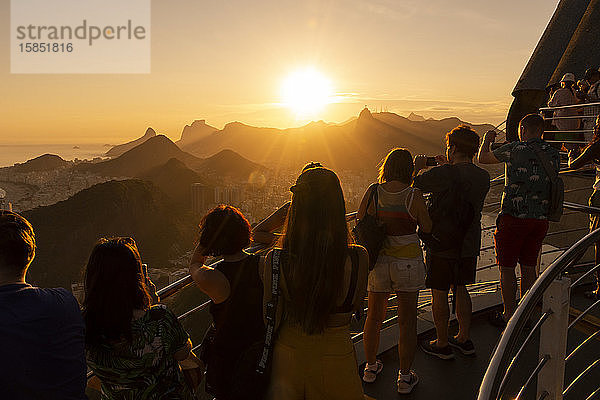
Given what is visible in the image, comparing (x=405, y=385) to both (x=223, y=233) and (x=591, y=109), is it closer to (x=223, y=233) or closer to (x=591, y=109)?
(x=223, y=233)

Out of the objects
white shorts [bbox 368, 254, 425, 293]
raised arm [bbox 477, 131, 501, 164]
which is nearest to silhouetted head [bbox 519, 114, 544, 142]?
raised arm [bbox 477, 131, 501, 164]

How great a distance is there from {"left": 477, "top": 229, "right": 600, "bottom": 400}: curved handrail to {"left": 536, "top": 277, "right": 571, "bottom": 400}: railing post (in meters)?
0.07

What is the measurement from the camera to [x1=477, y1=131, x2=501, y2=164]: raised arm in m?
3.46

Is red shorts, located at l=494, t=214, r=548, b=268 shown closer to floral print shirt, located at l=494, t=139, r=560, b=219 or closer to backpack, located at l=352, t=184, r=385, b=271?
floral print shirt, located at l=494, t=139, r=560, b=219

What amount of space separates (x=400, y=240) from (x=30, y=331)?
2.11 meters

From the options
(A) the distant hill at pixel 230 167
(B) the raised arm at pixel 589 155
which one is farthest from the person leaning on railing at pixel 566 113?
(A) the distant hill at pixel 230 167

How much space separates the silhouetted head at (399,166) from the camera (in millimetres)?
2811

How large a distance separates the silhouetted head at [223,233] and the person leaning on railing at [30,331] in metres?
0.59

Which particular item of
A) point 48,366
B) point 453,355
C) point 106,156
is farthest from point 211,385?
point 106,156

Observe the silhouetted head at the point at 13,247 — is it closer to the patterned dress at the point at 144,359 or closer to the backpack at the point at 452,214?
the patterned dress at the point at 144,359

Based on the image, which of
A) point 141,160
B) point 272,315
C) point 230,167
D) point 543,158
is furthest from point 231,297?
point 141,160

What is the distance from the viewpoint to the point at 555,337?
2029 mm

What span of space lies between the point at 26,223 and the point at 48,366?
0.53 meters

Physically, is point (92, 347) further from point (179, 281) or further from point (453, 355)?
point (453, 355)
